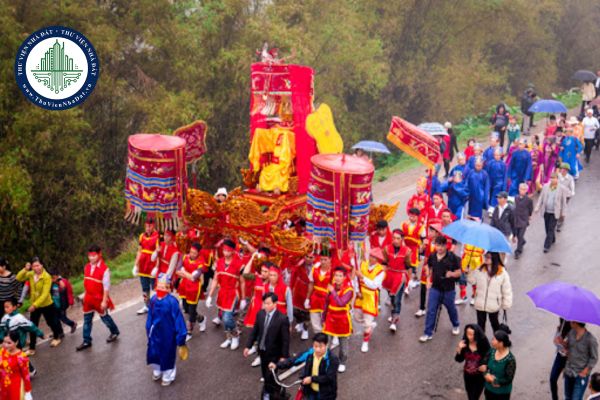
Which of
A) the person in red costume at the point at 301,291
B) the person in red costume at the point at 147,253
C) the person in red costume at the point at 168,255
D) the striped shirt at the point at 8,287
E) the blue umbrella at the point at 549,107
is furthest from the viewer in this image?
the blue umbrella at the point at 549,107

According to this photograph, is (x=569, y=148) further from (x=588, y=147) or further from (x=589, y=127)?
(x=588, y=147)

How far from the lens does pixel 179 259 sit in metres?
11.0

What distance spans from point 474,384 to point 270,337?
2526 millimetres

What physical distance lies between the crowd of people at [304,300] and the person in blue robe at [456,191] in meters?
1.14

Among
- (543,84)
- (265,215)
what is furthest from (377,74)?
(265,215)

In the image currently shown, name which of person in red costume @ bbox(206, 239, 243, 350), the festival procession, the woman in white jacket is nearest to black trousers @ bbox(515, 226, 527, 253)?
the festival procession

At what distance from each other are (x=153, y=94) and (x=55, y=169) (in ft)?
14.9

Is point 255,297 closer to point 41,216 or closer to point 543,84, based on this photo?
point 41,216

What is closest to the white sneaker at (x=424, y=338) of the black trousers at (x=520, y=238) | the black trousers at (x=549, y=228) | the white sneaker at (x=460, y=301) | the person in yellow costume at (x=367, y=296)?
the person in yellow costume at (x=367, y=296)

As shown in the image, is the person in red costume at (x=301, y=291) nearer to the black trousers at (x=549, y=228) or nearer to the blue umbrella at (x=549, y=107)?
the black trousers at (x=549, y=228)

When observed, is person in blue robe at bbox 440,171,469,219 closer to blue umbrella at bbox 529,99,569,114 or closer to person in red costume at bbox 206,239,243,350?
person in red costume at bbox 206,239,243,350

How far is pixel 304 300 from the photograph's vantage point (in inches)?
422

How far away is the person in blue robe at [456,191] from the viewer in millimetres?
14234

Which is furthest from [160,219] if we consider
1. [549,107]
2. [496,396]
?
[549,107]
